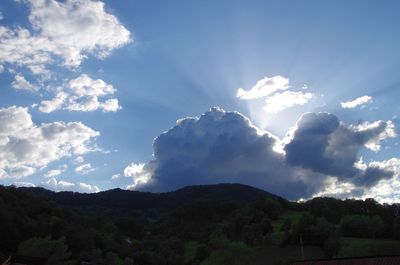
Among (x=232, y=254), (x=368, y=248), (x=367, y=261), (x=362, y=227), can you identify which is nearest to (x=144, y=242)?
(x=232, y=254)

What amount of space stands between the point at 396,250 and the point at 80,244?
77317 mm

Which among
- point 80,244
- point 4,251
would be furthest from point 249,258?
point 4,251

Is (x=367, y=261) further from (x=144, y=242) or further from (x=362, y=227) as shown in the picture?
(x=144, y=242)

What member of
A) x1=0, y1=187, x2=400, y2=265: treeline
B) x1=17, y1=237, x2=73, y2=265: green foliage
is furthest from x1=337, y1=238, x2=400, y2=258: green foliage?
x1=17, y1=237, x2=73, y2=265: green foliage

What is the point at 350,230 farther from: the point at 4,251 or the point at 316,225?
the point at 4,251

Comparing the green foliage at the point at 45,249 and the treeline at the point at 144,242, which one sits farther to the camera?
the treeline at the point at 144,242

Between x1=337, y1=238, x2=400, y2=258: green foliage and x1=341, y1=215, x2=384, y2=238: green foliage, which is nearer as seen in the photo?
x1=337, y1=238, x2=400, y2=258: green foliage

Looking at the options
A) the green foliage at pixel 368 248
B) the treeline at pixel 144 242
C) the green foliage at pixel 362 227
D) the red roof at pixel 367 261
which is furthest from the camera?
the green foliage at pixel 362 227

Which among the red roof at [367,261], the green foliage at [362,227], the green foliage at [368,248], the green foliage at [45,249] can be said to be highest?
the green foliage at [362,227]

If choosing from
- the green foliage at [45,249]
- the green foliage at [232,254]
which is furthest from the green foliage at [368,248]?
the green foliage at [45,249]

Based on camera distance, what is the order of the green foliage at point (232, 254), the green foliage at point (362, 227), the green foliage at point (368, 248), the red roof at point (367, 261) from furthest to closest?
the green foliage at point (362, 227), the green foliage at point (368, 248), the green foliage at point (232, 254), the red roof at point (367, 261)

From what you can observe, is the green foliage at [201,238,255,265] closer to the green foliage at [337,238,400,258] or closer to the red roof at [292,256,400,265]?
the green foliage at [337,238,400,258]

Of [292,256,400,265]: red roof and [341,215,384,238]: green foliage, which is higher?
[341,215,384,238]: green foliage

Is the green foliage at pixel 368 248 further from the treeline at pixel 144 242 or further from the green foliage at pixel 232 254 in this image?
the green foliage at pixel 232 254
